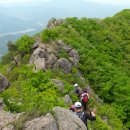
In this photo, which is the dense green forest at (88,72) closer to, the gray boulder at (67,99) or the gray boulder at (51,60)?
the gray boulder at (67,99)

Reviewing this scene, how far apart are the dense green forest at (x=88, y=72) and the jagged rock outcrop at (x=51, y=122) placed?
2.03ft

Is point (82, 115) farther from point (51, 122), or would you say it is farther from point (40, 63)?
point (40, 63)

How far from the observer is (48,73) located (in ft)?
99.9

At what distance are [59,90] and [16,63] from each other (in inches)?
397

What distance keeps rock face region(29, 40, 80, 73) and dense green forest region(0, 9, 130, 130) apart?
26.4 inches

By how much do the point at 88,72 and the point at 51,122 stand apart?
21.6 m

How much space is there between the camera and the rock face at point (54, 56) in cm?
3303

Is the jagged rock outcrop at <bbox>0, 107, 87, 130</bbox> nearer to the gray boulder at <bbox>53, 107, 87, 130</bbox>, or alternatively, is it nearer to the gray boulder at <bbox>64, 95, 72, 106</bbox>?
the gray boulder at <bbox>53, 107, 87, 130</bbox>

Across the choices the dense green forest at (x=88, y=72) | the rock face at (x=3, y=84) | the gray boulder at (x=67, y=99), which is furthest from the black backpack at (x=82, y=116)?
the rock face at (x=3, y=84)

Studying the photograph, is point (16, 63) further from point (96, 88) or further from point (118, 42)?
point (118, 42)

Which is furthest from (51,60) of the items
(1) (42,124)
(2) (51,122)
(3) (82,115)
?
(1) (42,124)

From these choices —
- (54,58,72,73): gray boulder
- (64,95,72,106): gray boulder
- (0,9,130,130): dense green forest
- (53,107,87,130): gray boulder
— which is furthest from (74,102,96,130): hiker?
(54,58,72,73): gray boulder

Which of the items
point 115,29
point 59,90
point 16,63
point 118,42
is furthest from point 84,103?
point 115,29

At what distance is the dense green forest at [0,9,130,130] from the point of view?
24.9 metres
